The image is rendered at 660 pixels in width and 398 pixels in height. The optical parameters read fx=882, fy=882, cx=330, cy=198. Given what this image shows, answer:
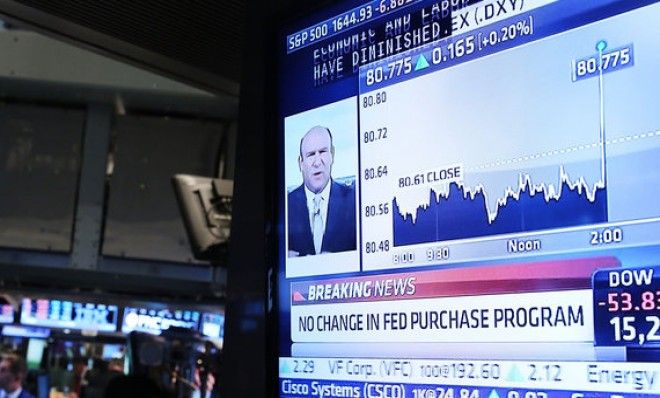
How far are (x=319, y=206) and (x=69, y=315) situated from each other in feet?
23.7

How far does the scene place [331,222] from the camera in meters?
1.85

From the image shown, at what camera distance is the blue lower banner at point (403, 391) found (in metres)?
1.38

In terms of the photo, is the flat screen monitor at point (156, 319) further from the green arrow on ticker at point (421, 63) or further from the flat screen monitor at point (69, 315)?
the green arrow on ticker at point (421, 63)

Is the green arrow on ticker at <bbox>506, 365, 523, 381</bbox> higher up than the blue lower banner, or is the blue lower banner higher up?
the green arrow on ticker at <bbox>506, 365, 523, 381</bbox>

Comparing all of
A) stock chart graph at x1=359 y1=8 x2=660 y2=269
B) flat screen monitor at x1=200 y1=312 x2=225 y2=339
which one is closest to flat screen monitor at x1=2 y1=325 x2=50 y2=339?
flat screen monitor at x1=200 y1=312 x2=225 y2=339

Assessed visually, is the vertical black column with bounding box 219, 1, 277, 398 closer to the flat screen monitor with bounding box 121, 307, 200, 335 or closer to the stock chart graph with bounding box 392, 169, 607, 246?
the stock chart graph with bounding box 392, 169, 607, 246

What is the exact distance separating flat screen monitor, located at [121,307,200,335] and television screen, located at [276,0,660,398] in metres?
7.00

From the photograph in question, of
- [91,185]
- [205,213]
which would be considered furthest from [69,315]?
[205,213]

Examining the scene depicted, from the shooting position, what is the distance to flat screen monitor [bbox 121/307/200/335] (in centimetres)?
875

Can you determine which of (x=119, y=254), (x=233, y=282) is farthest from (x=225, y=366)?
(x=119, y=254)

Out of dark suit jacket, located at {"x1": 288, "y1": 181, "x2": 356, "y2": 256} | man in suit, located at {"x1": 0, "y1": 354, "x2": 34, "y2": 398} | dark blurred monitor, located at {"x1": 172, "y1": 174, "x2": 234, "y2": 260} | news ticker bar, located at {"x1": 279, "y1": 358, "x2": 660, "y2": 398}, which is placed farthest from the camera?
man in suit, located at {"x1": 0, "y1": 354, "x2": 34, "y2": 398}

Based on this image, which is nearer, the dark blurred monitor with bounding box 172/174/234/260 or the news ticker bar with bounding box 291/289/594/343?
the news ticker bar with bounding box 291/289/594/343

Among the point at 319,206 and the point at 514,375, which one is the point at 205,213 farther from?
the point at 514,375

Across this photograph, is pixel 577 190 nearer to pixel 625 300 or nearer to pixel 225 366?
pixel 625 300
